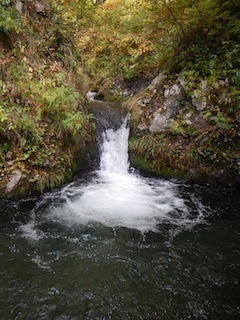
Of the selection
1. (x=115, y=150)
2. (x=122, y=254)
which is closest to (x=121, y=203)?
(x=122, y=254)

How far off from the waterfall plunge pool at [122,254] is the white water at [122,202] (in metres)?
0.02

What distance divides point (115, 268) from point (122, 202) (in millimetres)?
1932

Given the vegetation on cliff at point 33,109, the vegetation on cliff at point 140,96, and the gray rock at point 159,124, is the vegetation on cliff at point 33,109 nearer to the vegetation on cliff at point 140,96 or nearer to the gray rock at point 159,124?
the vegetation on cliff at point 140,96

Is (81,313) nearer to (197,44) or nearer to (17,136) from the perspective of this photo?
Result: (17,136)

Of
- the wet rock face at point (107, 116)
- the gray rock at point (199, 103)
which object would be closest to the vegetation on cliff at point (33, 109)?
the wet rock face at point (107, 116)

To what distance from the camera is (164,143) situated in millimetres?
6496

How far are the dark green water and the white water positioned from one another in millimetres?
176

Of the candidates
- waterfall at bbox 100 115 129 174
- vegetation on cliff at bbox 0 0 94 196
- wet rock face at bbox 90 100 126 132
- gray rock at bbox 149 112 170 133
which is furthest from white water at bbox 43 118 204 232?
gray rock at bbox 149 112 170 133

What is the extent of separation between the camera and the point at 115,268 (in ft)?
11.6

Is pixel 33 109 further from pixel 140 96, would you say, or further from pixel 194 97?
pixel 194 97

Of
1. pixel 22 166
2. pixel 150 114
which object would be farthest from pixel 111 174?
pixel 22 166

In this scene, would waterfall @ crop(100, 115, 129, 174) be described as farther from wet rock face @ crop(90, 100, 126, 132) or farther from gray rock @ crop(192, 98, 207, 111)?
gray rock @ crop(192, 98, 207, 111)

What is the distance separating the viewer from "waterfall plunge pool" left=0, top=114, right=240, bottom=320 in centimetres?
296

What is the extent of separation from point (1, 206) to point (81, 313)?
2806 millimetres
